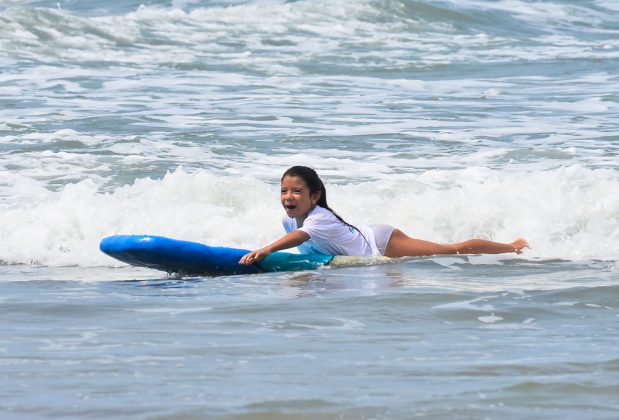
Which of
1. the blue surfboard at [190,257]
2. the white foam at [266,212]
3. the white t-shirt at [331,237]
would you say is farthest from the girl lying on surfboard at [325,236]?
the white foam at [266,212]

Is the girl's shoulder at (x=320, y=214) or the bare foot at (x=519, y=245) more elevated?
the girl's shoulder at (x=320, y=214)

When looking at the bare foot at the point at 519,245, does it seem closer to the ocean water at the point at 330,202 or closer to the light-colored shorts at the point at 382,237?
the ocean water at the point at 330,202

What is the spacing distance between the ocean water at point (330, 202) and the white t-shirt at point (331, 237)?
0.20 meters

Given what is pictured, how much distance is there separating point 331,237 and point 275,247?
496 mm

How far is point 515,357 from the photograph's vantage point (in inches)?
178

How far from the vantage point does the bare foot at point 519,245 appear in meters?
7.52

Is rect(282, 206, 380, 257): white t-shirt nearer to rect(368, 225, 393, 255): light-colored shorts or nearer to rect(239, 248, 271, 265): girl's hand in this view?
rect(368, 225, 393, 255): light-colored shorts

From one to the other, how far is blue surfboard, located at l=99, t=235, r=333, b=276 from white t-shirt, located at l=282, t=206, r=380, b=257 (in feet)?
0.26

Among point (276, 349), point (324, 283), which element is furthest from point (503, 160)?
point (276, 349)

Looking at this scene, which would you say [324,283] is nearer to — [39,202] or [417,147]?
[39,202]

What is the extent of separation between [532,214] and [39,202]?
3754 mm

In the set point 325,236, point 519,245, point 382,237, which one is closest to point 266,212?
point 382,237

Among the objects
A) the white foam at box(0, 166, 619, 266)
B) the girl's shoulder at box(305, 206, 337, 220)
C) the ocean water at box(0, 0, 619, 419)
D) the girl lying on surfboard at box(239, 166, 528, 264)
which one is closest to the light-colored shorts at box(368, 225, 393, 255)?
the girl lying on surfboard at box(239, 166, 528, 264)

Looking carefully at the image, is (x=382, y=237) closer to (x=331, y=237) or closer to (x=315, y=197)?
(x=331, y=237)
